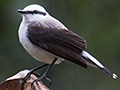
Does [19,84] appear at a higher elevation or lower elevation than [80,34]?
higher

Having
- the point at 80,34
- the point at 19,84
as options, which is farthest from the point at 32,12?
the point at 80,34

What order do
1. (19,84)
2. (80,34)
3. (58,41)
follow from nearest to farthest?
(19,84) → (58,41) → (80,34)

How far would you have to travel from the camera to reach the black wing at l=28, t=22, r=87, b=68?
140 inches

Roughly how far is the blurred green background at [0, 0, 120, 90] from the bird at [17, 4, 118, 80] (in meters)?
1.56

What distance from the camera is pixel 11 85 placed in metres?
3.30

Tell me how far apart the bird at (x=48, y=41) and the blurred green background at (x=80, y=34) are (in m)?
1.56

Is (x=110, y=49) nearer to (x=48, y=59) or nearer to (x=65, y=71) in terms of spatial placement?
(x=65, y=71)

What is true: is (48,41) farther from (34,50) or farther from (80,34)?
(80,34)

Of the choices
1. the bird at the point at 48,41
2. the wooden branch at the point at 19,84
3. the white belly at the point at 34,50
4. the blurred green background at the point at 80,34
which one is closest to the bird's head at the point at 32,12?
the bird at the point at 48,41

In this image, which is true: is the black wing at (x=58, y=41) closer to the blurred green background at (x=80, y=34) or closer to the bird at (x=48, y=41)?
the bird at (x=48, y=41)

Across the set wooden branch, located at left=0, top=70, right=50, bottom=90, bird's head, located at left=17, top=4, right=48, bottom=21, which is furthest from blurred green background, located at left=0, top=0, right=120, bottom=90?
wooden branch, located at left=0, top=70, right=50, bottom=90

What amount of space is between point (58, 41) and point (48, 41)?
9cm

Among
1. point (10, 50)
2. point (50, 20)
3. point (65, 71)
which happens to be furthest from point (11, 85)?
point (65, 71)

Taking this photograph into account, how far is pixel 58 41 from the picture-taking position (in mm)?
3643
